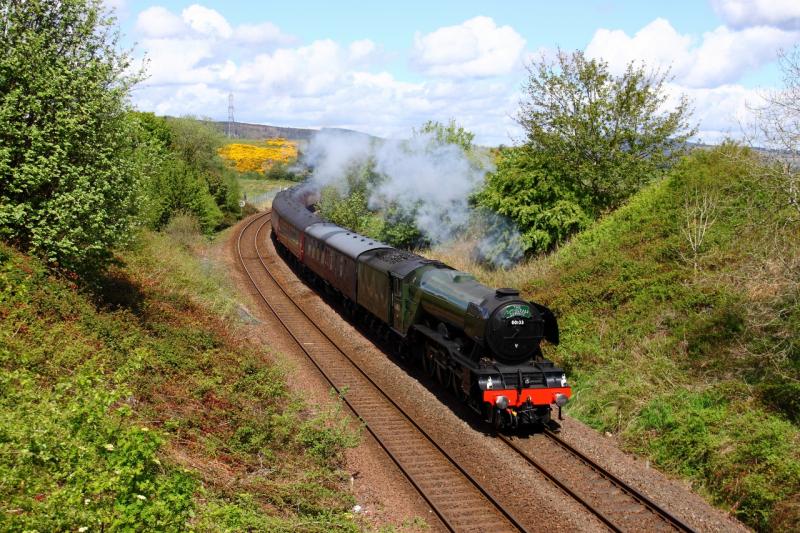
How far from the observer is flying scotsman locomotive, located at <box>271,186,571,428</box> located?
44.2 feet

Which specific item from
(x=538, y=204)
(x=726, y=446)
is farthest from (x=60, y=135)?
(x=538, y=204)

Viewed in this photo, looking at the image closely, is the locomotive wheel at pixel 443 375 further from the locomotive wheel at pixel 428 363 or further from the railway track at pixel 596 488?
the railway track at pixel 596 488

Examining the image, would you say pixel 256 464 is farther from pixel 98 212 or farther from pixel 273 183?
pixel 273 183

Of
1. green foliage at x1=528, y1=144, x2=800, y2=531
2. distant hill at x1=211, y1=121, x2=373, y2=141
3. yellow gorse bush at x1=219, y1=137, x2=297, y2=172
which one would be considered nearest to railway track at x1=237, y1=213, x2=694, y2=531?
green foliage at x1=528, y1=144, x2=800, y2=531

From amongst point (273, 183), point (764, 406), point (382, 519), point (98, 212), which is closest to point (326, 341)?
point (98, 212)

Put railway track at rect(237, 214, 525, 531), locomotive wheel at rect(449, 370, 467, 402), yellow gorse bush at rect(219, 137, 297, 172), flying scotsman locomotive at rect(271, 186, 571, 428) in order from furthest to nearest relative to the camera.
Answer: yellow gorse bush at rect(219, 137, 297, 172)
locomotive wheel at rect(449, 370, 467, 402)
flying scotsman locomotive at rect(271, 186, 571, 428)
railway track at rect(237, 214, 525, 531)

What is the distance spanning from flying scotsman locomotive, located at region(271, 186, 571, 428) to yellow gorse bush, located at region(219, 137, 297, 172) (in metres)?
69.9

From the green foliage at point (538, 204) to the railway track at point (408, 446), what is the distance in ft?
29.0

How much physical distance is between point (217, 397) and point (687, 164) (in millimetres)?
17741

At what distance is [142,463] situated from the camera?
6.38 meters

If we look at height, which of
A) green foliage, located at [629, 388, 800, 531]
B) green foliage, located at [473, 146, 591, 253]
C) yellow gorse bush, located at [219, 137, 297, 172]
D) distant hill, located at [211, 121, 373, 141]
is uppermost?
distant hill, located at [211, 121, 373, 141]

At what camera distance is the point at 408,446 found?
13117mm

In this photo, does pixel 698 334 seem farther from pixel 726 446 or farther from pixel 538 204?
pixel 538 204

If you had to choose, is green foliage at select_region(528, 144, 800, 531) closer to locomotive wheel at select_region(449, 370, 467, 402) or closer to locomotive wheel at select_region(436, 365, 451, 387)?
locomotive wheel at select_region(449, 370, 467, 402)
